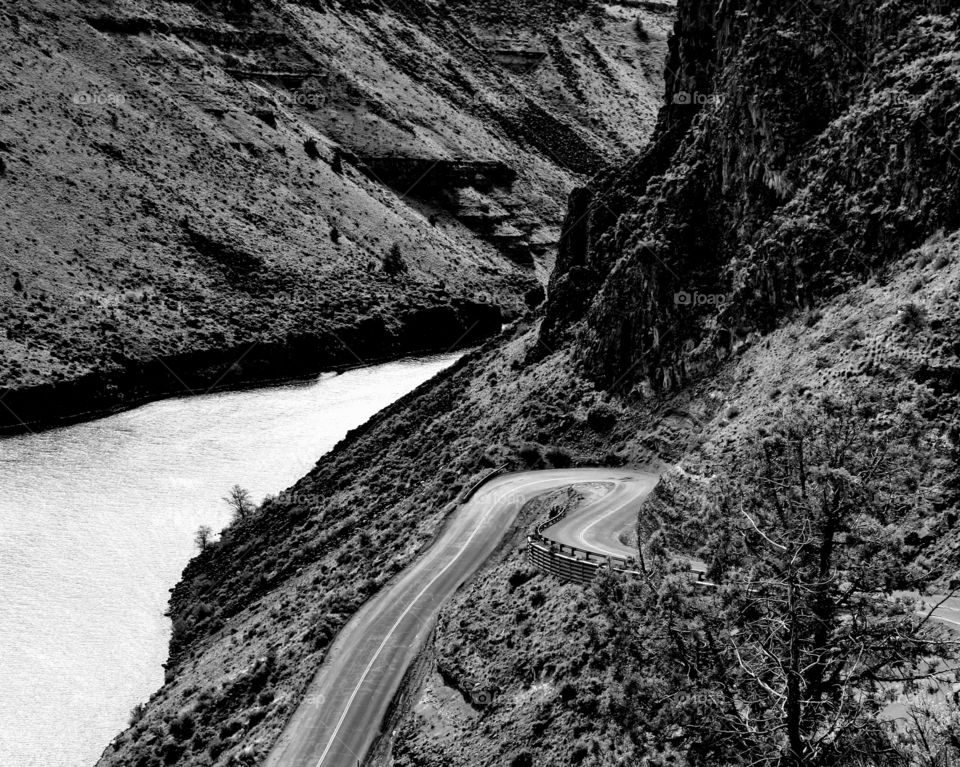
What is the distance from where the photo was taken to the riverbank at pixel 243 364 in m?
77.0

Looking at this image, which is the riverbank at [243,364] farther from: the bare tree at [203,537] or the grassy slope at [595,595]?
the grassy slope at [595,595]

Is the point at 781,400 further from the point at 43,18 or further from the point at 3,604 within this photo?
the point at 43,18

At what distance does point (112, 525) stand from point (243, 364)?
35695 mm

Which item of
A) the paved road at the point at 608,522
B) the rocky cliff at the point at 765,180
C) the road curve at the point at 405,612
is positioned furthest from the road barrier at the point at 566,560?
the rocky cliff at the point at 765,180

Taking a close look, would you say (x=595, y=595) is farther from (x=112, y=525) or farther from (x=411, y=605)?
(x=112, y=525)

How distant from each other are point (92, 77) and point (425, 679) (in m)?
95.4

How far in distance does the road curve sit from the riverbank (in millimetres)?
47566

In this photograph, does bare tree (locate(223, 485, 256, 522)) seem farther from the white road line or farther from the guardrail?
the guardrail

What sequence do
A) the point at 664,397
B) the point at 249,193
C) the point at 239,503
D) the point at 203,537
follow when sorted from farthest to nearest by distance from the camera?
the point at 249,193 → the point at 239,503 → the point at 203,537 → the point at 664,397

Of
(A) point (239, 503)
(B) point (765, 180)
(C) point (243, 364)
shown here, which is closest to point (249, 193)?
(C) point (243, 364)

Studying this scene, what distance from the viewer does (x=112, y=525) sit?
5688 centimetres

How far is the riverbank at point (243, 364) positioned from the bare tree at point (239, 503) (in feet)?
74.0

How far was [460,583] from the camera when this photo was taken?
Result: 33.6 metres

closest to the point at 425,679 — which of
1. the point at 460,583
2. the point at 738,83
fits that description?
the point at 460,583
